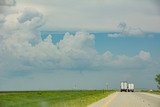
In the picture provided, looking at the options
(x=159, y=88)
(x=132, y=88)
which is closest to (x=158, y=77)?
(x=159, y=88)

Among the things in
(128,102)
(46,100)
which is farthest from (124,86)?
(128,102)

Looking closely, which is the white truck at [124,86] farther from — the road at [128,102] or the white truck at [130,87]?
the road at [128,102]

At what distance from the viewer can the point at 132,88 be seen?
471 ft

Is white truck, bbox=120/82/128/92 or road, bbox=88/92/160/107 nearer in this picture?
road, bbox=88/92/160/107

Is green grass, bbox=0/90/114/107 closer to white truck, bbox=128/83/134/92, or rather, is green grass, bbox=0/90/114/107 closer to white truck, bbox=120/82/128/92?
white truck, bbox=128/83/134/92

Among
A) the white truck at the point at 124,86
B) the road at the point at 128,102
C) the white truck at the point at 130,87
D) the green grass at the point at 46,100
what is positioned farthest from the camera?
the white truck at the point at 124,86

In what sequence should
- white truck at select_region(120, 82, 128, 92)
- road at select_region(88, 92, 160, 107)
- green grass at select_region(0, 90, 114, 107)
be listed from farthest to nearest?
white truck at select_region(120, 82, 128, 92) → green grass at select_region(0, 90, 114, 107) → road at select_region(88, 92, 160, 107)

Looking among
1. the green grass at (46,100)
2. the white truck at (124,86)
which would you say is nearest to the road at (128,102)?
the green grass at (46,100)

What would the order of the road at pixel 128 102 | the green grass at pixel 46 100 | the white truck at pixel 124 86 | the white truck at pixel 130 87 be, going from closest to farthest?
1. the road at pixel 128 102
2. the green grass at pixel 46 100
3. the white truck at pixel 130 87
4. the white truck at pixel 124 86

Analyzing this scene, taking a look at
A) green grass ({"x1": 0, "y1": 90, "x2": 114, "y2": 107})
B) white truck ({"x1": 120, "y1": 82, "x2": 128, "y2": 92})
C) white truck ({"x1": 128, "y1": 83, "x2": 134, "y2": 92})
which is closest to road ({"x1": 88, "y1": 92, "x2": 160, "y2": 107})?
green grass ({"x1": 0, "y1": 90, "x2": 114, "y2": 107})

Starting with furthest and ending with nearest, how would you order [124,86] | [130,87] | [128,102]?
1. [124,86]
2. [130,87]
3. [128,102]

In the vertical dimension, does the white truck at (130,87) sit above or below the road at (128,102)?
above

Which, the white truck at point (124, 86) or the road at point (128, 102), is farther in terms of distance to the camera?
the white truck at point (124, 86)

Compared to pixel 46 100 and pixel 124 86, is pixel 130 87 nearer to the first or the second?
pixel 124 86
